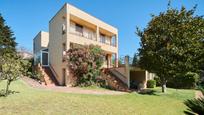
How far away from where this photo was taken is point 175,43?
20688 millimetres

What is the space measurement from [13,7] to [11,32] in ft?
65.7

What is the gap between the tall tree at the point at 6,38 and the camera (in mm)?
34688

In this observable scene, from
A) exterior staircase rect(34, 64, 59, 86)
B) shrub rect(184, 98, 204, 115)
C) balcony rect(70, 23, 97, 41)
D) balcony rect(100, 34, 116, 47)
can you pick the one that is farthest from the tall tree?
shrub rect(184, 98, 204, 115)

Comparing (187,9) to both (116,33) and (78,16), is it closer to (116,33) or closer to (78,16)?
(78,16)

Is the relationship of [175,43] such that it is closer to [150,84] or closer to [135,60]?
[135,60]

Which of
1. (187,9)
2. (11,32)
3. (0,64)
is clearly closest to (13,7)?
(0,64)

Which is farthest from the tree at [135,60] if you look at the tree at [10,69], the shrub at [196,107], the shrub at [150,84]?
the shrub at [196,107]

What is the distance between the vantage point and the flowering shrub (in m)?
24.2

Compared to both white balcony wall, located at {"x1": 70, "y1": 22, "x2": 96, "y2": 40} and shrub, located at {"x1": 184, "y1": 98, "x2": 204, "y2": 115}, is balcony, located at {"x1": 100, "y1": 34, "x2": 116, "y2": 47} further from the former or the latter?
shrub, located at {"x1": 184, "y1": 98, "x2": 204, "y2": 115}

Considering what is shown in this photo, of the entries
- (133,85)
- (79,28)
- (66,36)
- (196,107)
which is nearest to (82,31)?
(79,28)

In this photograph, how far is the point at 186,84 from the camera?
110 ft

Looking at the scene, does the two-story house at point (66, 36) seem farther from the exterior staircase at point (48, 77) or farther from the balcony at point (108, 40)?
the balcony at point (108, 40)

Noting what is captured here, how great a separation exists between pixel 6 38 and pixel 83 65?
760 inches

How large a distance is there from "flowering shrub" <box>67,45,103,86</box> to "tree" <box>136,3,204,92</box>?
21.2ft
